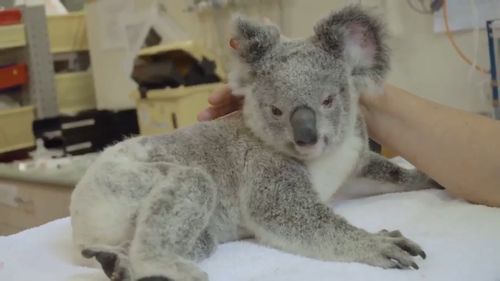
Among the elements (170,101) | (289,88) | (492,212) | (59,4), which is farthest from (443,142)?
(59,4)

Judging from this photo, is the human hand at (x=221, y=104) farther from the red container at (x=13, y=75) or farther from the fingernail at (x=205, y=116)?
the red container at (x=13, y=75)

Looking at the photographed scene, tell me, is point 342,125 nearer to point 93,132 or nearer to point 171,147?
point 171,147

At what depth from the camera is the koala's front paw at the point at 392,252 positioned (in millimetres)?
827

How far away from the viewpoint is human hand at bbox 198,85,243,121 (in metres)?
1.18

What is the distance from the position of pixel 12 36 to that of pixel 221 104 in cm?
221

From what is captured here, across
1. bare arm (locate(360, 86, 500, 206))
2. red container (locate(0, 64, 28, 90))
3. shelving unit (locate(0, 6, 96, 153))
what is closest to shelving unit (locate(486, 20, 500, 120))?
bare arm (locate(360, 86, 500, 206))

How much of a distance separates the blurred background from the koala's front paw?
579mm

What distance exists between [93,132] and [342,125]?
2258 millimetres

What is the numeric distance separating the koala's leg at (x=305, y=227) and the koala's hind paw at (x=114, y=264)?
22 centimetres

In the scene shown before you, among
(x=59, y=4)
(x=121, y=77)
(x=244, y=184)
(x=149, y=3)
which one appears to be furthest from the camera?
(x=59, y=4)

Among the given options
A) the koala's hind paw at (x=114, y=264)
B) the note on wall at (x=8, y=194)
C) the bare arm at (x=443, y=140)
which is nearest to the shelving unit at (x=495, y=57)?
the bare arm at (x=443, y=140)

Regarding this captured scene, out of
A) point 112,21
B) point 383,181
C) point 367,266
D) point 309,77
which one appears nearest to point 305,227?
point 367,266

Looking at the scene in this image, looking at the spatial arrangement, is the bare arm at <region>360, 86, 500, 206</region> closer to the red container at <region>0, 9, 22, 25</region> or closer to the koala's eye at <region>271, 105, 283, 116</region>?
the koala's eye at <region>271, 105, 283, 116</region>

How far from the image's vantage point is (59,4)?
11.8 feet
